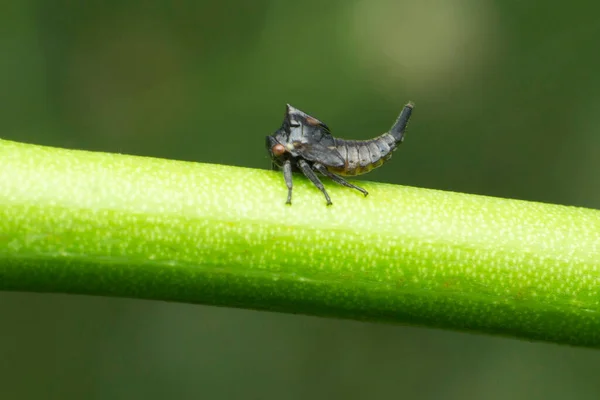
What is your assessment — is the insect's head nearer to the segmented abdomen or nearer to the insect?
the insect

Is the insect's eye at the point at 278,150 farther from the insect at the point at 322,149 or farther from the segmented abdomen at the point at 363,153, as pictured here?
the segmented abdomen at the point at 363,153

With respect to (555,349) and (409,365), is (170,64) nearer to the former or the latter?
(409,365)

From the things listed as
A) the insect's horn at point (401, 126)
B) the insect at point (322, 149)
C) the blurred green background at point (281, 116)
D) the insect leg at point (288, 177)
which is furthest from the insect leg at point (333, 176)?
the blurred green background at point (281, 116)

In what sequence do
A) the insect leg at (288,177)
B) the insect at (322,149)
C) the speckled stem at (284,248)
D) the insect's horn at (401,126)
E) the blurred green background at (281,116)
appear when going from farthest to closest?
the blurred green background at (281,116)
the insect's horn at (401,126)
the insect at (322,149)
the insect leg at (288,177)
the speckled stem at (284,248)

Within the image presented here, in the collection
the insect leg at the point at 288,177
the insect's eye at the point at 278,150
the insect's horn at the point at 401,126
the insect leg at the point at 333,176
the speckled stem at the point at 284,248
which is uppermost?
the insect's horn at the point at 401,126

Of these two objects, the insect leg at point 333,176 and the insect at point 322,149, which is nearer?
the insect leg at point 333,176

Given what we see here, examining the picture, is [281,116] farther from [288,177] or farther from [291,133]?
[288,177]
